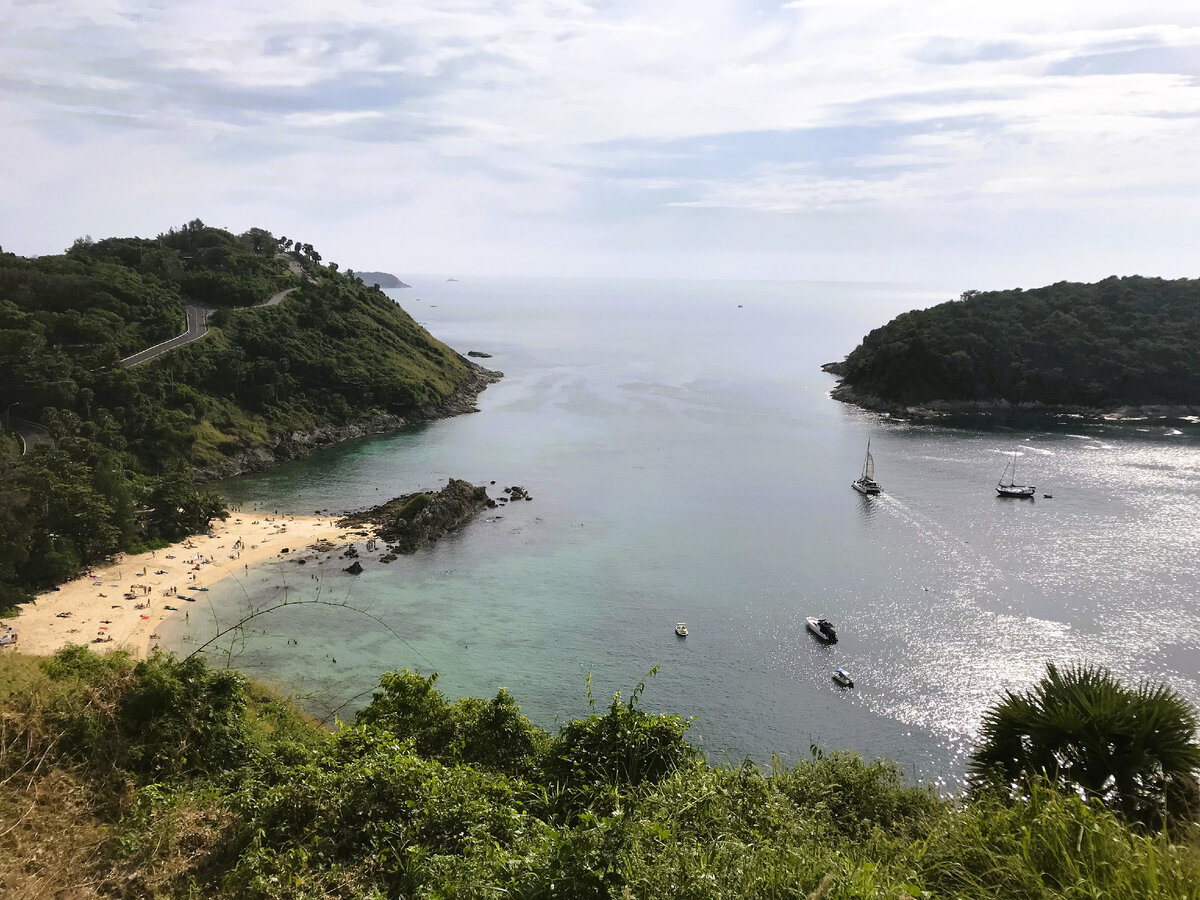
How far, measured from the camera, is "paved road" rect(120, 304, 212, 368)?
66.0 meters

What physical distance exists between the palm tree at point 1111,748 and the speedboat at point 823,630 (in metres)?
24.3

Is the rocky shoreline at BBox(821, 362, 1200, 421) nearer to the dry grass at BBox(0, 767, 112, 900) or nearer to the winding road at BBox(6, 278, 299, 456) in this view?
the winding road at BBox(6, 278, 299, 456)

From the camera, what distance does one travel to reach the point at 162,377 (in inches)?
2534

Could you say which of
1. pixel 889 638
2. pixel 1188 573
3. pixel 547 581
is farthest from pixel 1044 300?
pixel 547 581

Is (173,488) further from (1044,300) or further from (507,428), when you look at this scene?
(1044,300)

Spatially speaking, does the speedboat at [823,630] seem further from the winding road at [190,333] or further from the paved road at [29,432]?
the winding road at [190,333]

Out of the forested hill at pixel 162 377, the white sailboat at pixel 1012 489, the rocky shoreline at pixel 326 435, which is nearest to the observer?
the forested hill at pixel 162 377

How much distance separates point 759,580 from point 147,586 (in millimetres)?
38148

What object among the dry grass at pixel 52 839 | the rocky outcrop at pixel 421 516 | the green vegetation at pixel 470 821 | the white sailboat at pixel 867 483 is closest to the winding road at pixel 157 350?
the rocky outcrop at pixel 421 516

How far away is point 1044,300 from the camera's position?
10856 cm

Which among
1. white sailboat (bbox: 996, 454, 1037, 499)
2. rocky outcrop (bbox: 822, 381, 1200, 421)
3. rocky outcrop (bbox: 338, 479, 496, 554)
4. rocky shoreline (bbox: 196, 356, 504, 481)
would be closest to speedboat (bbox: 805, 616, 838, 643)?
rocky outcrop (bbox: 338, 479, 496, 554)

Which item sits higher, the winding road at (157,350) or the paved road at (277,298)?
the paved road at (277,298)

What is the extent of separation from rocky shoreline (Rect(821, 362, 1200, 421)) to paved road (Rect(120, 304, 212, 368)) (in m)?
91.9

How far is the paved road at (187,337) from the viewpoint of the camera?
66000 mm
